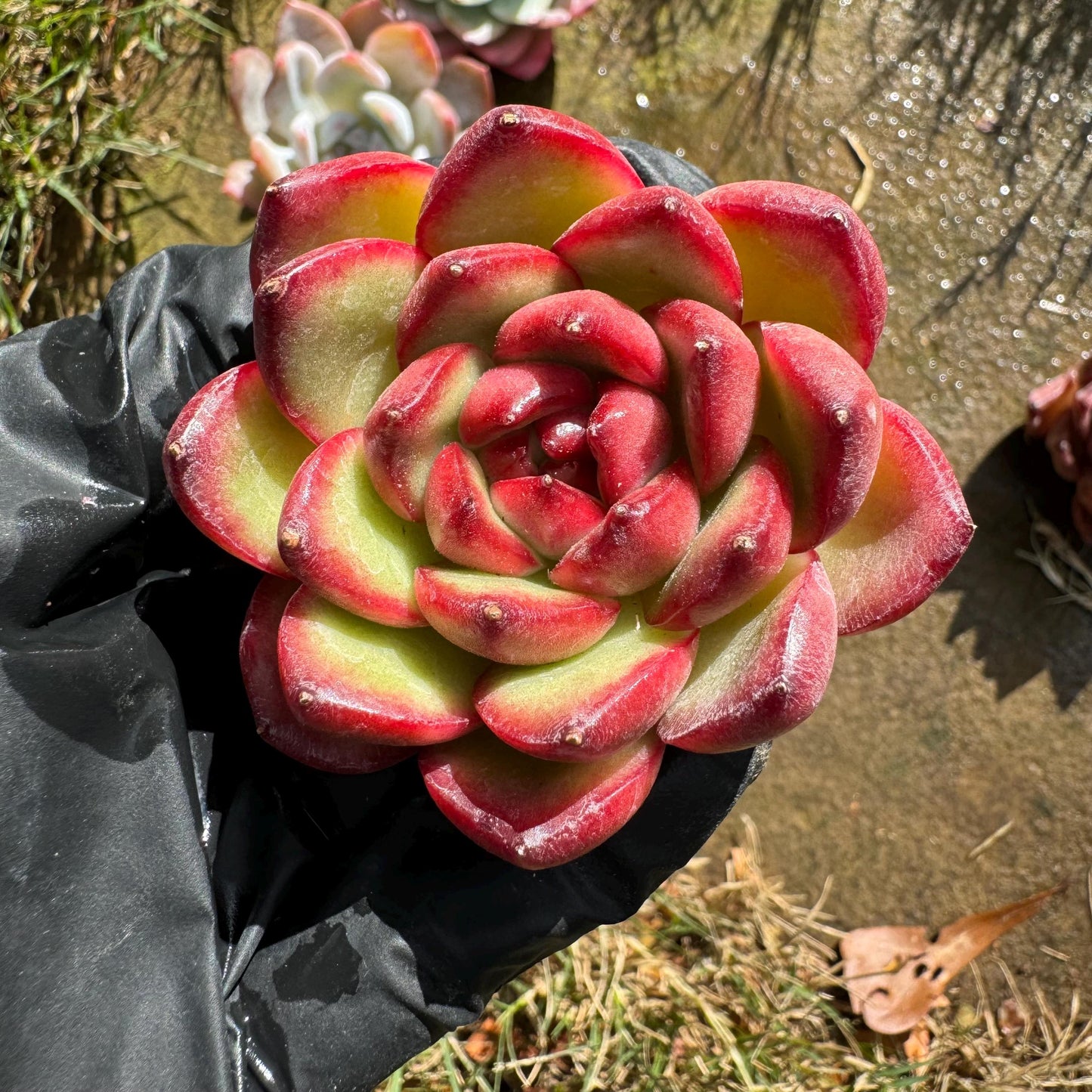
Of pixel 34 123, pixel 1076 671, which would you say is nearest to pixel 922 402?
pixel 1076 671

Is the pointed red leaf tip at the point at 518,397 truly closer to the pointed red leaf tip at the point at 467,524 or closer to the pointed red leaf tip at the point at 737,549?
the pointed red leaf tip at the point at 467,524

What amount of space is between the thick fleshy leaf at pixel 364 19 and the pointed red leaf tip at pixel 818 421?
1.25 metres

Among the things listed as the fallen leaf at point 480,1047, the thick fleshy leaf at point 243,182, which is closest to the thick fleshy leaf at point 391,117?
the thick fleshy leaf at point 243,182

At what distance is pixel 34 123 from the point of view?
5.82 ft

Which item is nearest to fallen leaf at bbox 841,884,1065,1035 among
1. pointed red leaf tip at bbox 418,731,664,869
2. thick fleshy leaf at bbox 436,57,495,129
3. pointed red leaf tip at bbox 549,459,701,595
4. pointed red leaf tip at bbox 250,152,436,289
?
pointed red leaf tip at bbox 418,731,664,869

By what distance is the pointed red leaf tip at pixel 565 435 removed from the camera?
830 millimetres

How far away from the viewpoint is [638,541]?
0.75 meters

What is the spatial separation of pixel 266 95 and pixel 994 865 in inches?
72.1

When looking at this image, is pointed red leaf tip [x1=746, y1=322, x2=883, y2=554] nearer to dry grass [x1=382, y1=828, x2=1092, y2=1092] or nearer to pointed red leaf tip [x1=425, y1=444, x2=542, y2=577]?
pointed red leaf tip [x1=425, y1=444, x2=542, y2=577]

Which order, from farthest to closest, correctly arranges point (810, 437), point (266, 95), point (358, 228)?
point (266, 95) < point (358, 228) < point (810, 437)

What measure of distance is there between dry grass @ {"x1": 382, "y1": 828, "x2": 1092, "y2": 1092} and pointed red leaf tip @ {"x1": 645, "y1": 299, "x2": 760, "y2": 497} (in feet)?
3.85

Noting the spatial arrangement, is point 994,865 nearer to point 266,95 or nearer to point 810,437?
point 810,437

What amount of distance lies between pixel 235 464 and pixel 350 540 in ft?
0.41

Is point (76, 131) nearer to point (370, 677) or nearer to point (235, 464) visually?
point (235, 464)
